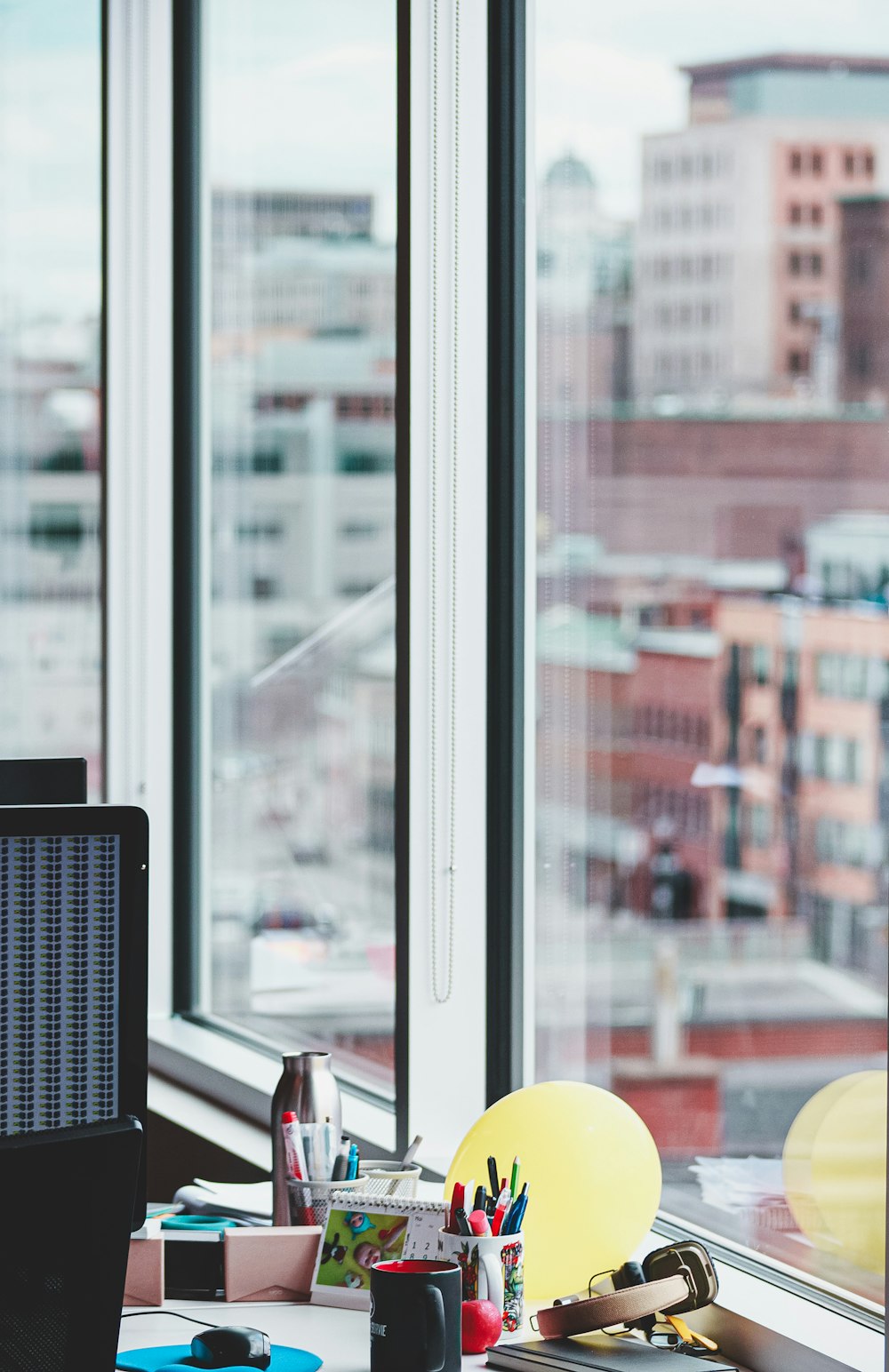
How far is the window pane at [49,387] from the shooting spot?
4.10 meters

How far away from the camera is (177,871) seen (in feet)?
12.0

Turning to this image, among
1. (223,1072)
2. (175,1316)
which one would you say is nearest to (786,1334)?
(175,1316)

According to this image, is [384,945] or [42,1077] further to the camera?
[384,945]

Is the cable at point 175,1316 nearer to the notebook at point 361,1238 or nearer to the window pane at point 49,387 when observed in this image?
the notebook at point 361,1238

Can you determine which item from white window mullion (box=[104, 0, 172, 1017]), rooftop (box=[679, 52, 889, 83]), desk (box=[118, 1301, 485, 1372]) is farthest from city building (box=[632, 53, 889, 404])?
white window mullion (box=[104, 0, 172, 1017])

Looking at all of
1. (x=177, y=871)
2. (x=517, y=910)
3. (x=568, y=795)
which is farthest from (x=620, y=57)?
(x=177, y=871)

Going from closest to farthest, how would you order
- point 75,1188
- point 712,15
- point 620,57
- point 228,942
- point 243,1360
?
point 75,1188 → point 243,1360 → point 712,15 → point 620,57 → point 228,942

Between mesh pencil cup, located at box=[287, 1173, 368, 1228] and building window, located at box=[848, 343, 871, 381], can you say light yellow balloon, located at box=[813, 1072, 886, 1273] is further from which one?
building window, located at box=[848, 343, 871, 381]

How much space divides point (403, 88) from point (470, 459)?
575mm

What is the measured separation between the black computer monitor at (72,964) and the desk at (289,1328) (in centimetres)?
15

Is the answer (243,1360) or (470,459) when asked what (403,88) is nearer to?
(470,459)

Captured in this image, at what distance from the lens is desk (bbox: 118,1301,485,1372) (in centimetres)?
168

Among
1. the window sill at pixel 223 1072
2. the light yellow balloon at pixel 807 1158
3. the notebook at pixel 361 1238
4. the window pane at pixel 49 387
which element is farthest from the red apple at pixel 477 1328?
the window pane at pixel 49 387

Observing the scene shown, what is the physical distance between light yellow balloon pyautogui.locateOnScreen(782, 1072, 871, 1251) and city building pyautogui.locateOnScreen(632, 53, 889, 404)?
867mm
